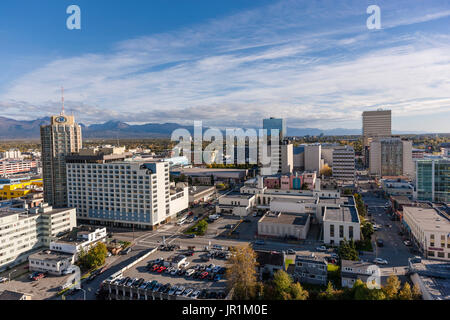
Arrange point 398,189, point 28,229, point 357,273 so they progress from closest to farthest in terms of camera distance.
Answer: point 357,273, point 28,229, point 398,189

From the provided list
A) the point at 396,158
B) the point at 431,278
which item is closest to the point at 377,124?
the point at 396,158

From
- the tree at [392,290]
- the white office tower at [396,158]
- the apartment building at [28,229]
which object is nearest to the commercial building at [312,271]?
the tree at [392,290]

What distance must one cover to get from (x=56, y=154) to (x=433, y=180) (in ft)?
123

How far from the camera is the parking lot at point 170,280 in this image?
14430 millimetres

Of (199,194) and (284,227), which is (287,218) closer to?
(284,227)

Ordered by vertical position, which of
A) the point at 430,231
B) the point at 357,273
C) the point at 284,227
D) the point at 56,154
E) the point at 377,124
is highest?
the point at 377,124

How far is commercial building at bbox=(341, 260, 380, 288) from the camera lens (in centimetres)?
1450

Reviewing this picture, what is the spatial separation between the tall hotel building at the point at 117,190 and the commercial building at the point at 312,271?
44.3 feet

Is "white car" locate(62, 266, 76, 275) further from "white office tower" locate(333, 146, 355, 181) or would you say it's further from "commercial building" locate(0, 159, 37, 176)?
"commercial building" locate(0, 159, 37, 176)

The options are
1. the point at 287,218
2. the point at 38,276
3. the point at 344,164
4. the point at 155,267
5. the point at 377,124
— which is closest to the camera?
the point at 38,276

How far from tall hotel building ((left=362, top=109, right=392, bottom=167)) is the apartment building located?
210ft

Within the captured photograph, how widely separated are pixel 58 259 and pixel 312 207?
2026 cm

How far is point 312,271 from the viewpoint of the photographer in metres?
15.3
